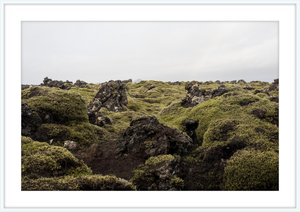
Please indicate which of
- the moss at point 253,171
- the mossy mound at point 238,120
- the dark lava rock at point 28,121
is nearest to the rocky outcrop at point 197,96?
the mossy mound at point 238,120

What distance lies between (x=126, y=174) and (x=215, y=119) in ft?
23.5

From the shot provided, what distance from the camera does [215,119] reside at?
39.4 feet

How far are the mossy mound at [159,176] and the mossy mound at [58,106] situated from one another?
28.0 feet

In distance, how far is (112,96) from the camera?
102 feet

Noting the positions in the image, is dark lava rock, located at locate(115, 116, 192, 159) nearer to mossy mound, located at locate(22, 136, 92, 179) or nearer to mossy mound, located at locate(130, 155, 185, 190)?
mossy mound, located at locate(130, 155, 185, 190)

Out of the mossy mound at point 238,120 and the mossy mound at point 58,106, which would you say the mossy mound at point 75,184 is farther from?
the mossy mound at point 58,106

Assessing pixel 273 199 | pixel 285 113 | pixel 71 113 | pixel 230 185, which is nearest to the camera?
pixel 273 199

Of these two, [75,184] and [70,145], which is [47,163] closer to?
[75,184]

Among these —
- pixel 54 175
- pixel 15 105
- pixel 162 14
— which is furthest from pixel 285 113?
pixel 15 105

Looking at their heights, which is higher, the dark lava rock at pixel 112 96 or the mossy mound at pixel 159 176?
the dark lava rock at pixel 112 96

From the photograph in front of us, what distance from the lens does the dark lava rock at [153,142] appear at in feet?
29.9

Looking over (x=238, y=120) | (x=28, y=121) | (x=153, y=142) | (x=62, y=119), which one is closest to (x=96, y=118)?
(x=62, y=119)

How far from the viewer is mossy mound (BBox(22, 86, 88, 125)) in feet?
43.3

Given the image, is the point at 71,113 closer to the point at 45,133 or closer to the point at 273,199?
the point at 45,133
